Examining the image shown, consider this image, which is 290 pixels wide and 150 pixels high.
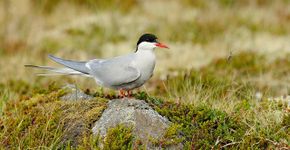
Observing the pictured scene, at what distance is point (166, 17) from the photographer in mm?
13898

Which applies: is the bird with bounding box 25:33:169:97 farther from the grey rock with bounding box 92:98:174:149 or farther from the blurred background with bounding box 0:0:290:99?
the blurred background with bounding box 0:0:290:99

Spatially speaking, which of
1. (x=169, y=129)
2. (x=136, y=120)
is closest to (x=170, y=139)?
(x=169, y=129)

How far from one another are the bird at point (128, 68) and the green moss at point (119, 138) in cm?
60

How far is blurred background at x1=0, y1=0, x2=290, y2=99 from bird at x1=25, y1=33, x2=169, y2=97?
2.95 m

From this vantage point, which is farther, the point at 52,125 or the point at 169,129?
the point at 52,125

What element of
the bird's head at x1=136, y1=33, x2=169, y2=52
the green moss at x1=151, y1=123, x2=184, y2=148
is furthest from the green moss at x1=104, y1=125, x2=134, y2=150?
the bird's head at x1=136, y1=33, x2=169, y2=52

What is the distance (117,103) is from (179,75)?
3483 mm

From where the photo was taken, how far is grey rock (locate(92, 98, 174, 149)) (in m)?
4.69

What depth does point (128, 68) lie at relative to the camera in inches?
201

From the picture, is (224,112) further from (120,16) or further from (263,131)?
(120,16)

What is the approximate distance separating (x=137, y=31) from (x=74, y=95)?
727 cm

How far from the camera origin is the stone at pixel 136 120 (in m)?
4.68

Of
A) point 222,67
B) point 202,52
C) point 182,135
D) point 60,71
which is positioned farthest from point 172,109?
point 202,52

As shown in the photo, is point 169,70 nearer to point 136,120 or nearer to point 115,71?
point 115,71
